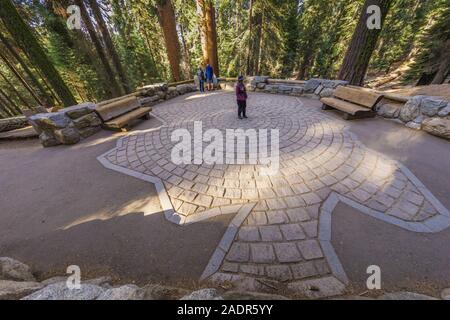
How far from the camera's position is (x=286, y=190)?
337 centimetres

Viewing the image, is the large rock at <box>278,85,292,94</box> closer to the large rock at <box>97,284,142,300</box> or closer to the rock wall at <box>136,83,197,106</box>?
the rock wall at <box>136,83,197,106</box>

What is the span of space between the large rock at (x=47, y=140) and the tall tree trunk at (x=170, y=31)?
8.94m

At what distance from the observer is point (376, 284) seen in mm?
2123

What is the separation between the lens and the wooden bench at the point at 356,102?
19.1 feet

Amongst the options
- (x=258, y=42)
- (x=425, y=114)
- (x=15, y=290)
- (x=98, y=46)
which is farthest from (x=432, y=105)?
(x=98, y=46)

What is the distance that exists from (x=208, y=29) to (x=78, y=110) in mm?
9268

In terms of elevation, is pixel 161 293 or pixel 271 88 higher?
pixel 161 293

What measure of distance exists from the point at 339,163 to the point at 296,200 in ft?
5.49

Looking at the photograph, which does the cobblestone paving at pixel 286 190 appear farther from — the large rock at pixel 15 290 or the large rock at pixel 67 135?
the large rock at pixel 15 290

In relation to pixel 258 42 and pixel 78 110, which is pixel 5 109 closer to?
pixel 78 110

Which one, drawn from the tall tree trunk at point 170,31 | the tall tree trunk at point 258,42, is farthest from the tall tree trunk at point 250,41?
the tall tree trunk at point 170,31

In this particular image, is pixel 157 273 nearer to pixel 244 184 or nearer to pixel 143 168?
pixel 244 184

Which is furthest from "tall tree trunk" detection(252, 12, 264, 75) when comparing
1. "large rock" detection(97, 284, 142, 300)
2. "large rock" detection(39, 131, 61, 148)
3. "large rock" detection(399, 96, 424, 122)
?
"large rock" detection(97, 284, 142, 300)

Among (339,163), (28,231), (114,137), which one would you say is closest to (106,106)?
(114,137)
